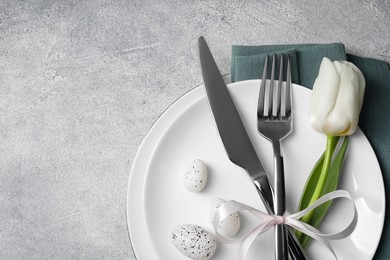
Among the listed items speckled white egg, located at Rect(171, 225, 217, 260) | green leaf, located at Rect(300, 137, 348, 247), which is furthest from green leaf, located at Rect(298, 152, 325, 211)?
speckled white egg, located at Rect(171, 225, 217, 260)

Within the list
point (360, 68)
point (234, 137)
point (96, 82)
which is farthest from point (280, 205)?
point (96, 82)

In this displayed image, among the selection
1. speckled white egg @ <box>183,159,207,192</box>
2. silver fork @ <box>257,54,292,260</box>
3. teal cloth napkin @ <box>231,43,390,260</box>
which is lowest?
speckled white egg @ <box>183,159,207,192</box>

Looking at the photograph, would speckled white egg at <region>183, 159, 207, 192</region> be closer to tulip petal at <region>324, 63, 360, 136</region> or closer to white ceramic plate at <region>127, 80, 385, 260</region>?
white ceramic plate at <region>127, 80, 385, 260</region>

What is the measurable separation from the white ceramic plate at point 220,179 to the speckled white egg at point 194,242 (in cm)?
2

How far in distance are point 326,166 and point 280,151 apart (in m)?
0.07

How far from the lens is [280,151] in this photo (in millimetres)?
829

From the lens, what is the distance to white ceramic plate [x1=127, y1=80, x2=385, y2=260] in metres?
0.80

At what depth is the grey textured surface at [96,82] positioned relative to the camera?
91 cm

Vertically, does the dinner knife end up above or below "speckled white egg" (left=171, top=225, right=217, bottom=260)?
above

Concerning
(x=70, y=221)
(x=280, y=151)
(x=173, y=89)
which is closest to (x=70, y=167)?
(x=70, y=221)

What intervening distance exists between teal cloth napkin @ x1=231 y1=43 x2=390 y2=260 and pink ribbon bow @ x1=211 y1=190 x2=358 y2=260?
11 centimetres

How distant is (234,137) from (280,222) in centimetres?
13

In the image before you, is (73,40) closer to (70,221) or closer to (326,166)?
(70,221)

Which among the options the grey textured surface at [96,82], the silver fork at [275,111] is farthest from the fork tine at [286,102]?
the grey textured surface at [96,82]
